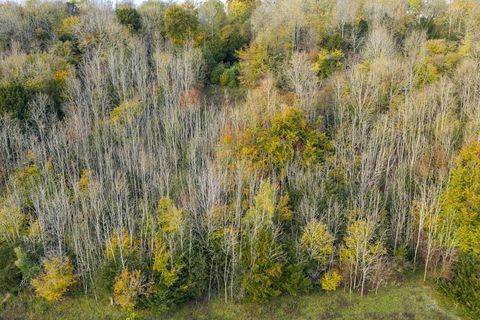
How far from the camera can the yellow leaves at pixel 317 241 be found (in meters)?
31.0

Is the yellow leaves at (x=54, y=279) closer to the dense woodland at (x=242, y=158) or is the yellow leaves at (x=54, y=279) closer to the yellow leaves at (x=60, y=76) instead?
the dense woodland at (x=242, y=158)

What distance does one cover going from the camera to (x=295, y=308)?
30.7 m

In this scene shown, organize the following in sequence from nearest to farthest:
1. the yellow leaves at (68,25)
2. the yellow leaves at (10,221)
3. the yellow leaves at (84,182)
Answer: the yellow leaves at (10,221) → the yellow leaves at (84,182) → the yellow leaves at (68,25)

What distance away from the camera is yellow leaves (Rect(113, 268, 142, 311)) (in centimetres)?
2847

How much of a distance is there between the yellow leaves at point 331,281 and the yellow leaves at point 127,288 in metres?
14.1

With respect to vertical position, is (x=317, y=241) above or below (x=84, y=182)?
below

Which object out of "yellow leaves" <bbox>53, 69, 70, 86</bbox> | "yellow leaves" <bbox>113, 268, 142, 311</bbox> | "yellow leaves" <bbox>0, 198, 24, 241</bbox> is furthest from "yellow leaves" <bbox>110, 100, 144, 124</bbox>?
"yellow leaves" <bbox>113, 268, 142, 311</bbox>

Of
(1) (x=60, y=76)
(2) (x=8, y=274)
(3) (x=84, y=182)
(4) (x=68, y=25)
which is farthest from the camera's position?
(4) (x=68, y=25)

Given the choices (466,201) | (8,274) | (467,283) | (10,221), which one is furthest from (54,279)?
(466,201)

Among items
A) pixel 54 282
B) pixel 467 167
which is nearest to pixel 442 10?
pixel 467 167

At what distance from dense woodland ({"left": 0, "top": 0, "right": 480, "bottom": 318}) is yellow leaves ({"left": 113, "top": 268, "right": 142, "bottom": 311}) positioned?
Answer: 0.17 m

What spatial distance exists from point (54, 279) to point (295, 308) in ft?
60.3

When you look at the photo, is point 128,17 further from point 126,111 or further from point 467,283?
point 467,283


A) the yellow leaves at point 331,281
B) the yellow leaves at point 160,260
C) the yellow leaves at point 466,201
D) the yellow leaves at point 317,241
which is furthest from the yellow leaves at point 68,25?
the yellow leaves at point 466,201
